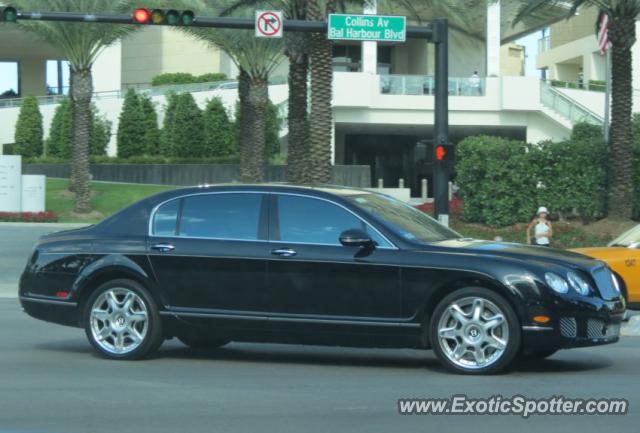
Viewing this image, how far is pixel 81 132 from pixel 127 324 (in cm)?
3025

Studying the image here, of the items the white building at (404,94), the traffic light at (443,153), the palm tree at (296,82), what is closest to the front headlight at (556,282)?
the traffic light at (443,153)

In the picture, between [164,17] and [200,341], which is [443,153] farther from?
[200,341]

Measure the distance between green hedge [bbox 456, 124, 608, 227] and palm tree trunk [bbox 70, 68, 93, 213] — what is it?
14.1m

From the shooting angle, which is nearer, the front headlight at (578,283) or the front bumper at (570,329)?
the front bumper at (570,329)

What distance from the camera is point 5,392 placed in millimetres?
9117

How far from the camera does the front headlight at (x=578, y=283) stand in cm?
970

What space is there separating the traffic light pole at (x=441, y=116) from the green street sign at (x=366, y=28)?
0.92 meters

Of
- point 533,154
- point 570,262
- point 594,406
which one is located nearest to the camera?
point 594,406

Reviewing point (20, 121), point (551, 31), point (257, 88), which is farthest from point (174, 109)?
point (551, 31)

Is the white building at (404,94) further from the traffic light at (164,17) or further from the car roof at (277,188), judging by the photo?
the car roof at (277,188)

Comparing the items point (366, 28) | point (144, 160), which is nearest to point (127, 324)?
point (366, 28)

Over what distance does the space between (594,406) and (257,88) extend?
108ft

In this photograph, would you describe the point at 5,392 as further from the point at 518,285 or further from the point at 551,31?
the point at 551,31

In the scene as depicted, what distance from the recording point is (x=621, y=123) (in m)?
28.9
